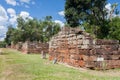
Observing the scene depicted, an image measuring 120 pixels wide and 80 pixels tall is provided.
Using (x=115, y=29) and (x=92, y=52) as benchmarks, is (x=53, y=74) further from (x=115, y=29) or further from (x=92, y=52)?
(x=115, y=29)

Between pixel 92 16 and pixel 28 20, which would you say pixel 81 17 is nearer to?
pixel 92 16

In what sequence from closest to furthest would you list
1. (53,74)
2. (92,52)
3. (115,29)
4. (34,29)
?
(53,74) → (92,52) → (115,29) → (34,29)

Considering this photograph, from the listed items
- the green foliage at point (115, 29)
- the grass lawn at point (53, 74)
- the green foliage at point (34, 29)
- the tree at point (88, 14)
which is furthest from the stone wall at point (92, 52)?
the green foliage at point (34, 29)

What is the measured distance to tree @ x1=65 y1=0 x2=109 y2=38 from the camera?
45.2 meters

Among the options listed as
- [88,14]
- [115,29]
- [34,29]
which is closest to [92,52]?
[115,29]

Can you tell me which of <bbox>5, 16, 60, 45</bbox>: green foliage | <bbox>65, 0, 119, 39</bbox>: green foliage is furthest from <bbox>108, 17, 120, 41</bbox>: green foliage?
<bbox>5, 16, 60, 45</bbox>: green foliage

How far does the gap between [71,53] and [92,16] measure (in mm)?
29967

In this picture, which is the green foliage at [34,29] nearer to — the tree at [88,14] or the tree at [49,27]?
the tree at [49,27]

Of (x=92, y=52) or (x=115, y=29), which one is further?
(x=115, y=29)

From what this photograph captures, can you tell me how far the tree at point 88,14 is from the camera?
45.2 metres

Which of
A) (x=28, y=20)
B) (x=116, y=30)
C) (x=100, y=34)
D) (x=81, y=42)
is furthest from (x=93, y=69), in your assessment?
(x=28, y=20)

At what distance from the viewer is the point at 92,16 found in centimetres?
4594

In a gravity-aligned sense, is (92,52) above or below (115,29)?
below

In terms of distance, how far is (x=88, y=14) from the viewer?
46.0 meters
